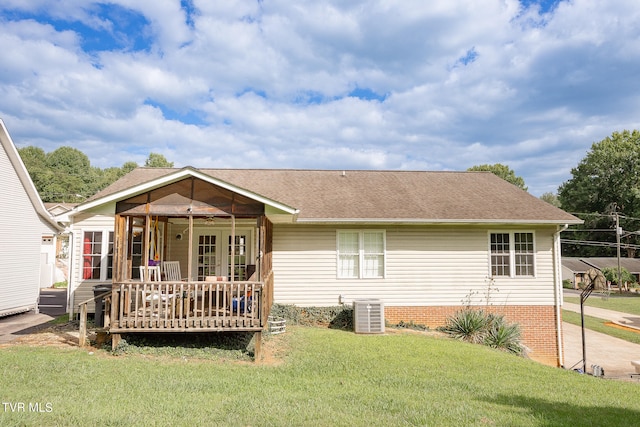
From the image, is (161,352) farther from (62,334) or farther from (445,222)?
(445,222)

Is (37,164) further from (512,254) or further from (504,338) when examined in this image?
(504,338)

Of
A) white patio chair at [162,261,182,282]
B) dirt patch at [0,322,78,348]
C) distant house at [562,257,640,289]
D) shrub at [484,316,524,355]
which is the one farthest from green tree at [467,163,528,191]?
dirt patch at [0,322,78,348]

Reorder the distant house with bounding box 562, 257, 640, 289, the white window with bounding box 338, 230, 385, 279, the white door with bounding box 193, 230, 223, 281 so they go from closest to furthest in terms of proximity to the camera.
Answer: the white window with bounding box 338, 230, 385, 279
the white door with bounding box 193, 230, 223, 281
the distant house with bounding box 562, 257, 640, 289

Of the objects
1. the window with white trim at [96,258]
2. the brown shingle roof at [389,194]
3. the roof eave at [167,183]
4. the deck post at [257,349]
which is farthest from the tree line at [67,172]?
A: the deck post at [257,349]

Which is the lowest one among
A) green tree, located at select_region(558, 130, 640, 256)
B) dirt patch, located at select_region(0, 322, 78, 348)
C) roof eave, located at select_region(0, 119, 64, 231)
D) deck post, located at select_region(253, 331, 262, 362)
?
dirt patch, located at select_region(0, 322, 78, 348)

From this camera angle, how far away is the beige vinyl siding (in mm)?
12734

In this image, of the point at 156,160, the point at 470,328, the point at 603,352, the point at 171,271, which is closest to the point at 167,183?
the point at 171,271

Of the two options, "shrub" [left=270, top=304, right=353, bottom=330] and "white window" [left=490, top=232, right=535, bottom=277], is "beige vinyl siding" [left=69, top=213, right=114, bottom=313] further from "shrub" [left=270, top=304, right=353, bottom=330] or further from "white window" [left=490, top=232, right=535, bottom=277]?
"white window" [left=490, top=232, right=535, bottom=277]

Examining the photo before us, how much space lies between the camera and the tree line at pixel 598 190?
2000 inches

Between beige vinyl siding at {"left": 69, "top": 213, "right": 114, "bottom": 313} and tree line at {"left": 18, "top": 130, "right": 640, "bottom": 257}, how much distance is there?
39574 mm

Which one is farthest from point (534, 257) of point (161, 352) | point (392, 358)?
point (161, 352)

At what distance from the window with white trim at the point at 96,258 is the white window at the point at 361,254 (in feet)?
24.4

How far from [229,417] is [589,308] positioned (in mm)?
30400

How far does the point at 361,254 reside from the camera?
12992 mm
